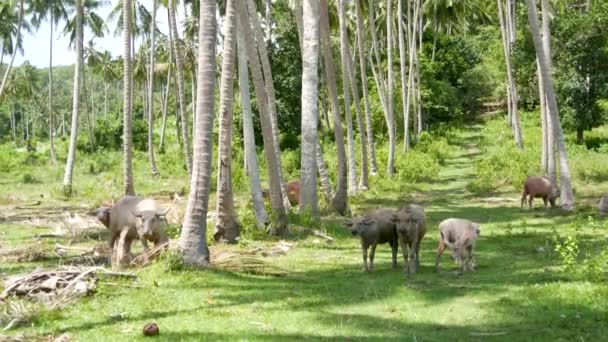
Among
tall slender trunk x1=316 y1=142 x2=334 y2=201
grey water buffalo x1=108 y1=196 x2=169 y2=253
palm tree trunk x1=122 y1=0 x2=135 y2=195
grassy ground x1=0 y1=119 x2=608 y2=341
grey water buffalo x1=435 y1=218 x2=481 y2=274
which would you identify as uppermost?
palm tree trunk x1=122 y1=0 x2=135 y2=195

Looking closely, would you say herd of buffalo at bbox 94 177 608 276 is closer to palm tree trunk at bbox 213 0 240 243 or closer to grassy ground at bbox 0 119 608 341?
grassy ground at bbox 0 119 608 341

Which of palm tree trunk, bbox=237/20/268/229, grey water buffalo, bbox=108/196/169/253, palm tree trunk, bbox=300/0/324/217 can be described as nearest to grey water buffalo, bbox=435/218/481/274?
grey water buffalo, bbox=108/196/169/253

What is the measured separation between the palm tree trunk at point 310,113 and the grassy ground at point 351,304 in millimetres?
4664

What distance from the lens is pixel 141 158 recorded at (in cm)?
4997

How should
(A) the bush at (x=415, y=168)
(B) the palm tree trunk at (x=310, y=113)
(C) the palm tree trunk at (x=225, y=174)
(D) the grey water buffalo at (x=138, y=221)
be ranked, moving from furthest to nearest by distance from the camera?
1. (A) the bush at (x=415, y=168)
2. (B) the palm tree trunk at (x=310, y=113)
3. (C) the palm tree trunk at (x=225, y=174)
4. (D) the grey water buffalo at (x=138, y=221)

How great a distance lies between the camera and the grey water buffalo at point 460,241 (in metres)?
13.1

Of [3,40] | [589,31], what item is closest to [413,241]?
[589,31]

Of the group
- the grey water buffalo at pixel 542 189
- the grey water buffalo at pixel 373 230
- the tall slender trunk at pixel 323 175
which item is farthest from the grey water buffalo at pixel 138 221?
the grey water buffalo at pixel 542 189

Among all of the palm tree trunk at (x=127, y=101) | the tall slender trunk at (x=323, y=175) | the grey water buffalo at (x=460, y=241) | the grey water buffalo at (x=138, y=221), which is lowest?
the grey water buffalo at (x=460, y=241)

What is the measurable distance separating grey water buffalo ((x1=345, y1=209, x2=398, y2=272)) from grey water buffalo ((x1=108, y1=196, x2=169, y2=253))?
12.0ft

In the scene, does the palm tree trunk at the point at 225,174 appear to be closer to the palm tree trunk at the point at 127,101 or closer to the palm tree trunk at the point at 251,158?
the palm tree trunk at the point at 251,158

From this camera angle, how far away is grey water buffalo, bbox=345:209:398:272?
13.6 meters

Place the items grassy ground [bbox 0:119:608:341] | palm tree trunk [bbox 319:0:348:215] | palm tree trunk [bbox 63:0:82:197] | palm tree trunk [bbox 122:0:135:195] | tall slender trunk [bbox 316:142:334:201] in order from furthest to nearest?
palm tree trunk [bbox 63:0:82:197]
palm tree trunk [bbox 122:0:135:195]
tall slender trunk [bbox 316:142:334:201]
palm tree trunk [bbox 319:0:348:215]
grassy ground [bbox 0:119:608:341]

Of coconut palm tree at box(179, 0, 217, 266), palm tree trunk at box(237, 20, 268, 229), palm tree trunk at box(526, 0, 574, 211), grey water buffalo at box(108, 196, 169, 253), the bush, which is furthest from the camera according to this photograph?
the bush
